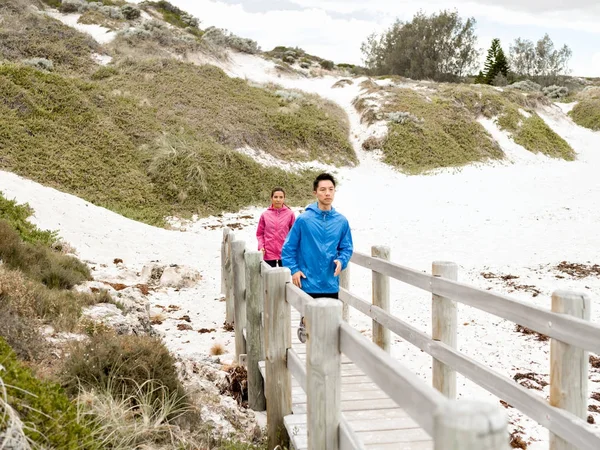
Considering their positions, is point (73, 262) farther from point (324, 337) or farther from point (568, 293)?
point (568, 293)

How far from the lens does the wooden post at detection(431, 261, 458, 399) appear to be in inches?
178

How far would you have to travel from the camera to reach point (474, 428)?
150 centimetres

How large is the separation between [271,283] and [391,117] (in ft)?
101

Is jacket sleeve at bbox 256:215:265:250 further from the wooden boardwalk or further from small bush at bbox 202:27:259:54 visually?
small bush at bbox 202:27:259:54

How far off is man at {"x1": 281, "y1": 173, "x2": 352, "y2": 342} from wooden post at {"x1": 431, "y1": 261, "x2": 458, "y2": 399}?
1115 mm

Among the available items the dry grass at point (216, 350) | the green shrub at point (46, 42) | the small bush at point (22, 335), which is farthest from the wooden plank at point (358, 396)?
the green shrub at point (46, 42)

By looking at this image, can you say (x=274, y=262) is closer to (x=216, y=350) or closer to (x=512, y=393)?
(x=216, y=350)

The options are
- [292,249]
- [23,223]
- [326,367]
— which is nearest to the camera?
[326,367]

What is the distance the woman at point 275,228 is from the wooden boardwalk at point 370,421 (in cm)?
349

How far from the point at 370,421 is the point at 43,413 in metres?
2.40

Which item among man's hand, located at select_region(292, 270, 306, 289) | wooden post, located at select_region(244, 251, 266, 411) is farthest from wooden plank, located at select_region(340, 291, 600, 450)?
wooden post, located at select_region(244, 251, 266, 411)

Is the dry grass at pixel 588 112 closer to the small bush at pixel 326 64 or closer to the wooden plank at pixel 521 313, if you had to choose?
the small bush at pixel 326 64

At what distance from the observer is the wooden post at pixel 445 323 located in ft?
14.8

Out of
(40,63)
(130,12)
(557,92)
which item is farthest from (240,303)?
(557,92)
